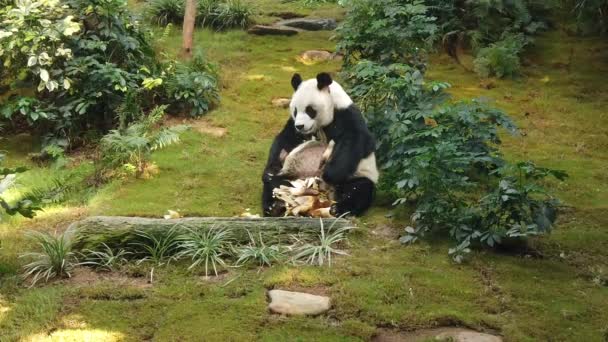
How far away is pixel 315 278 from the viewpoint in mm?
4910

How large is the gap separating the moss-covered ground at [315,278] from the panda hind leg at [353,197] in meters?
0.14

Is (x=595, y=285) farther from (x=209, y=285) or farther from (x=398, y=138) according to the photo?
(x=209, y=285)

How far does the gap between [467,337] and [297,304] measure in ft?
3.73

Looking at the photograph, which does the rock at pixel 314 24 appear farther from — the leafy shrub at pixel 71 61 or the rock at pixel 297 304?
Answer: the rock at pixel 297 304

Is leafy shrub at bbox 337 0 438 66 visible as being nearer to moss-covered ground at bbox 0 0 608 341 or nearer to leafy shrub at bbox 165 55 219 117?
moss-covered ground at bbox 0 0 608 341

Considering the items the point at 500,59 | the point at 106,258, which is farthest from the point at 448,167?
the point at 500,59

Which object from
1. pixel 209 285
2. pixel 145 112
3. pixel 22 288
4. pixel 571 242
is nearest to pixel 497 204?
pixel 571 242

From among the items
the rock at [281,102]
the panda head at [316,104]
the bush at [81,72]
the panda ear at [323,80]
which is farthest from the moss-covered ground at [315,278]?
the panda ear at [323,80]

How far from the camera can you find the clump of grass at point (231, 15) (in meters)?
12.2

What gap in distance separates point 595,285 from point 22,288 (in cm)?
421

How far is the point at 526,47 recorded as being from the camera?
11.0 m

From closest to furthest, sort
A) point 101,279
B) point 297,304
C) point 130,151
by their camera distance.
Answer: point 297,304 < point 101,279 < point 130,151

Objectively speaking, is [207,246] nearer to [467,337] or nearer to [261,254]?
[261,254]

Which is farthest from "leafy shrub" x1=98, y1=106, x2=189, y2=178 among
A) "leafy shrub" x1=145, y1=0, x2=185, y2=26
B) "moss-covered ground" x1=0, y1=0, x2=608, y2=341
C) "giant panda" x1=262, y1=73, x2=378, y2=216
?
"leafy shrub" x1=145, y1=0, x2=185, y2=26
